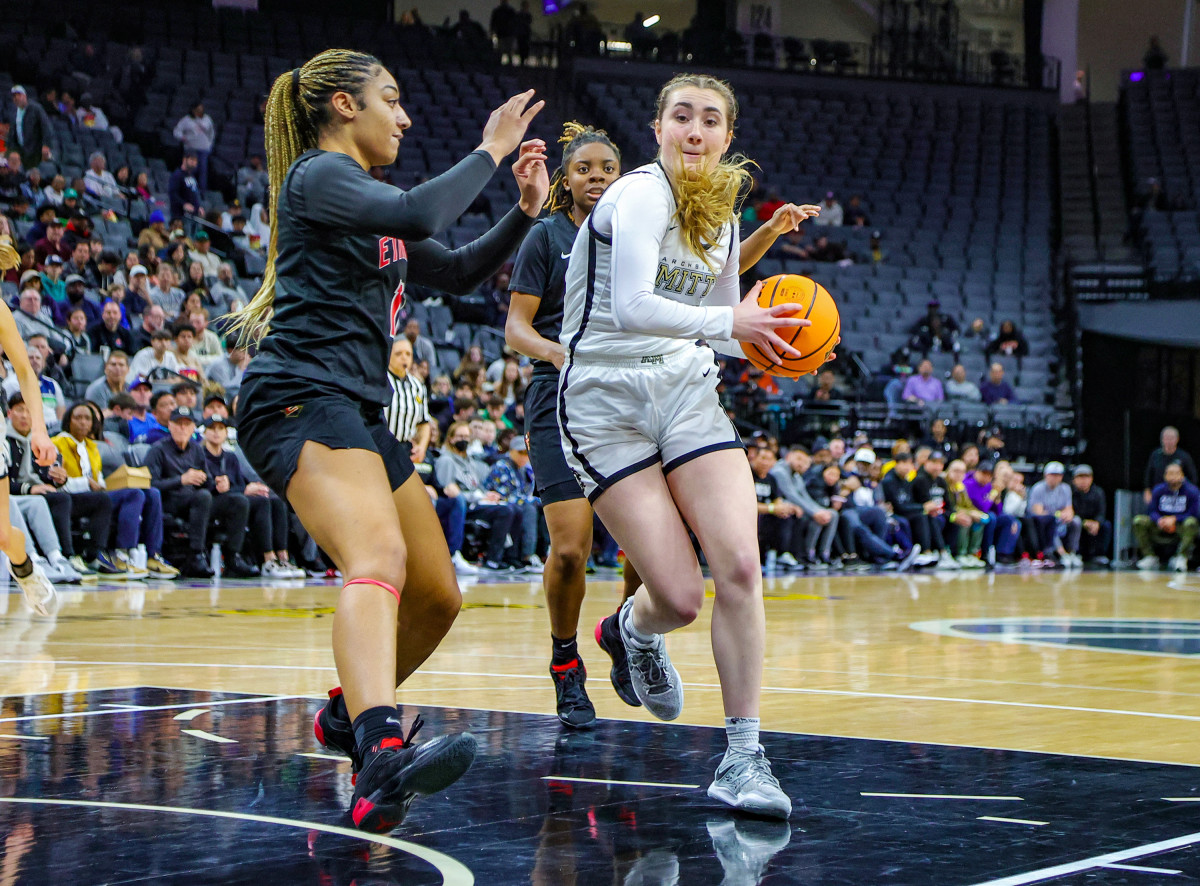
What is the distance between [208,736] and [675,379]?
163 centimetres

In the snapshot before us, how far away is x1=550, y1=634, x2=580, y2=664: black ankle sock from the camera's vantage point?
13.5 feet

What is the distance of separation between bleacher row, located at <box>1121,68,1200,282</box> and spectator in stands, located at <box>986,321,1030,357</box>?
2.29 metres

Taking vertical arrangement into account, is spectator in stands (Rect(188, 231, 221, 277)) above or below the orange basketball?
above

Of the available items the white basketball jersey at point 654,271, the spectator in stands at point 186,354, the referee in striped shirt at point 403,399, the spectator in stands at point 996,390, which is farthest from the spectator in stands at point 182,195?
the white basketball jersey at point 654,271

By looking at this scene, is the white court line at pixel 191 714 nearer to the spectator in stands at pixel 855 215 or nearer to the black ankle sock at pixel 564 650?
the black ankle sock at pixel 564 650

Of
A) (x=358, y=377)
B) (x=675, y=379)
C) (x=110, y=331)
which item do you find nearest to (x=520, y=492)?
(x=110, y=331)

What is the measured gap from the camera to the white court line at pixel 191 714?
4.01 m

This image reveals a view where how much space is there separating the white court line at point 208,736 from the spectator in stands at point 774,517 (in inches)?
360

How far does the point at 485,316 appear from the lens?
1555 cm

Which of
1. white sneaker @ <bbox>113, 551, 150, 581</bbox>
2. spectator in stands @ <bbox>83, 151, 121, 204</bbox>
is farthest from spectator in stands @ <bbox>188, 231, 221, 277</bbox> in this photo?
white sneaker @ <bbox>113, 551, 150, 581</bbox>

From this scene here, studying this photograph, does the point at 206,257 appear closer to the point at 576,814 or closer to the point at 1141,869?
the point at 576,814

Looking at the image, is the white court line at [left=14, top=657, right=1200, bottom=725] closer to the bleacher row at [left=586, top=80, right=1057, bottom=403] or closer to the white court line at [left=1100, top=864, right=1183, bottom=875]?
the white court line at [left=1100, top=864, right=1183, bottom=875]

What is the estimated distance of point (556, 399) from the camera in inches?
160

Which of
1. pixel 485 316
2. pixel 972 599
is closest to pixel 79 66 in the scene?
pixel 485 316
